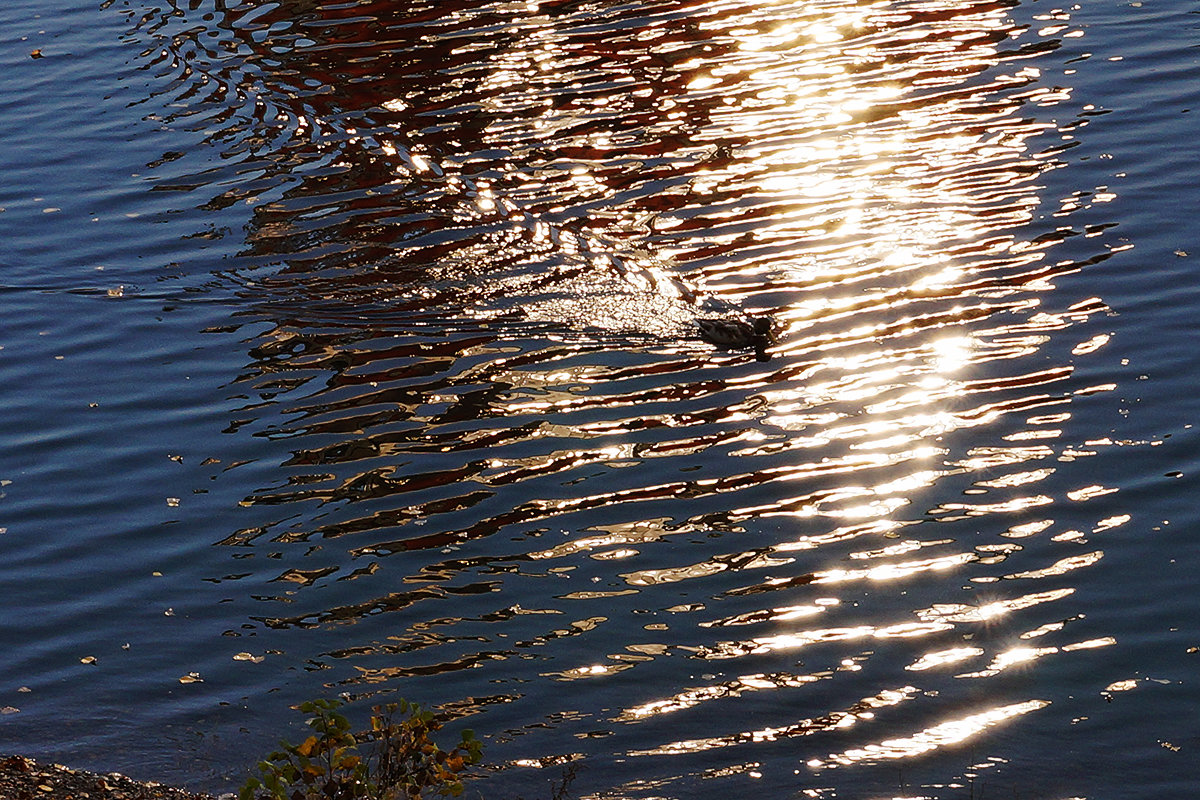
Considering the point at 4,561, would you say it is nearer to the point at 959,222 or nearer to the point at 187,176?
the point at 187,176

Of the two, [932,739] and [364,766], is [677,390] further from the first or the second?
[364,766]

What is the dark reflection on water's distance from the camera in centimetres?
746

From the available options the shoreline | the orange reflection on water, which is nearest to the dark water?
the orange reflection on water

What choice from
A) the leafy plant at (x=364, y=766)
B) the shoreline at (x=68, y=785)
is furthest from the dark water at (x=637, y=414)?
the leafy plant at (x=364, y=766)

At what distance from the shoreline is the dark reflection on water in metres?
1.29

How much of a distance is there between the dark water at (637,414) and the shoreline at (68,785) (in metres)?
0.29

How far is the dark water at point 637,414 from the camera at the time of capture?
7293mm

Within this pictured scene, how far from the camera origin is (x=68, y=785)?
641 centimetres

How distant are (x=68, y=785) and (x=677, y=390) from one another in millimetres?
4959

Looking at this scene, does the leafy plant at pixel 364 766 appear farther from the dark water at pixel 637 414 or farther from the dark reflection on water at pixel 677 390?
the dark reflection on water at pixel 677 390

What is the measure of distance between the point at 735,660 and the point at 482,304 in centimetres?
464

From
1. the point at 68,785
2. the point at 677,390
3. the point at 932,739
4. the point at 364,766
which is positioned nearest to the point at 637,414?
the point at 677,390

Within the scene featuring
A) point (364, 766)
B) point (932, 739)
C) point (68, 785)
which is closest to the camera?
point (364, 766)

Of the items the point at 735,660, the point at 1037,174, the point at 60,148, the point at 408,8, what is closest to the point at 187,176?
the point at 60,148
